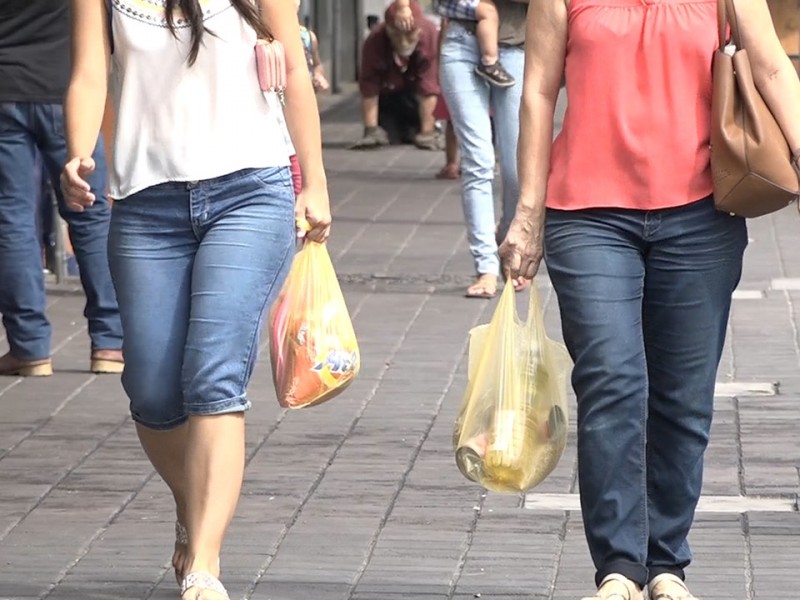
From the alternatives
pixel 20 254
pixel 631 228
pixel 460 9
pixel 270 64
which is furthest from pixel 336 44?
pixel 631 228

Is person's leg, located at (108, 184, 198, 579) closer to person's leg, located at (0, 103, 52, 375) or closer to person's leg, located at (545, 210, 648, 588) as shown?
person's leg, located at (545, 210, 648, 588)

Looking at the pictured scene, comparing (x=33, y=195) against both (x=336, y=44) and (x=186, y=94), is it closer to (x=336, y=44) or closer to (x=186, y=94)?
(x=186, y=94)

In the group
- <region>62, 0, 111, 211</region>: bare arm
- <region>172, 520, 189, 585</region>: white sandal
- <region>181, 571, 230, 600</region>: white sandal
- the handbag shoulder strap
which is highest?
the handbag shoulder strap

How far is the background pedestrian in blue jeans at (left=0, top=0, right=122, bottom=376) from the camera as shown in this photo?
7438 millimetres

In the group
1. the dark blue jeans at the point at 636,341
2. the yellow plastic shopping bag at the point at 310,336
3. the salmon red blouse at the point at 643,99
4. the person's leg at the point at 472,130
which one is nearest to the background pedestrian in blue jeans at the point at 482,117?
the person's leg at the point at 472,130

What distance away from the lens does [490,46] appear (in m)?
8.90

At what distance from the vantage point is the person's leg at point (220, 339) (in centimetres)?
427

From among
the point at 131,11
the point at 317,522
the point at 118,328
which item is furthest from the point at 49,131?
the point at 131,11

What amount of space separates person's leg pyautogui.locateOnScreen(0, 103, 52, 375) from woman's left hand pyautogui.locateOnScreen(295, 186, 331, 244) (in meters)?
3.19

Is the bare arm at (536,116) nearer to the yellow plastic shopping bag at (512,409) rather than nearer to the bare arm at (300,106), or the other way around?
the yellow plastic shopping bag at (512,409)

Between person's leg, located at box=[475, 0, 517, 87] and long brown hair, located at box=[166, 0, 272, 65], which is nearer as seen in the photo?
long brown hair, located at box=[166, 0, 272, 65]

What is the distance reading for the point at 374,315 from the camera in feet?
29.5

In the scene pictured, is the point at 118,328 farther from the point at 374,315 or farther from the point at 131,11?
the point at 131,11

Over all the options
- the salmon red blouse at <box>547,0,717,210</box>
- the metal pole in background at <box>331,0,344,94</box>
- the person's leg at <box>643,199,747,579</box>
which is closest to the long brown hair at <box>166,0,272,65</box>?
the salmon red blouse at <box>547,0,717,210</box>
